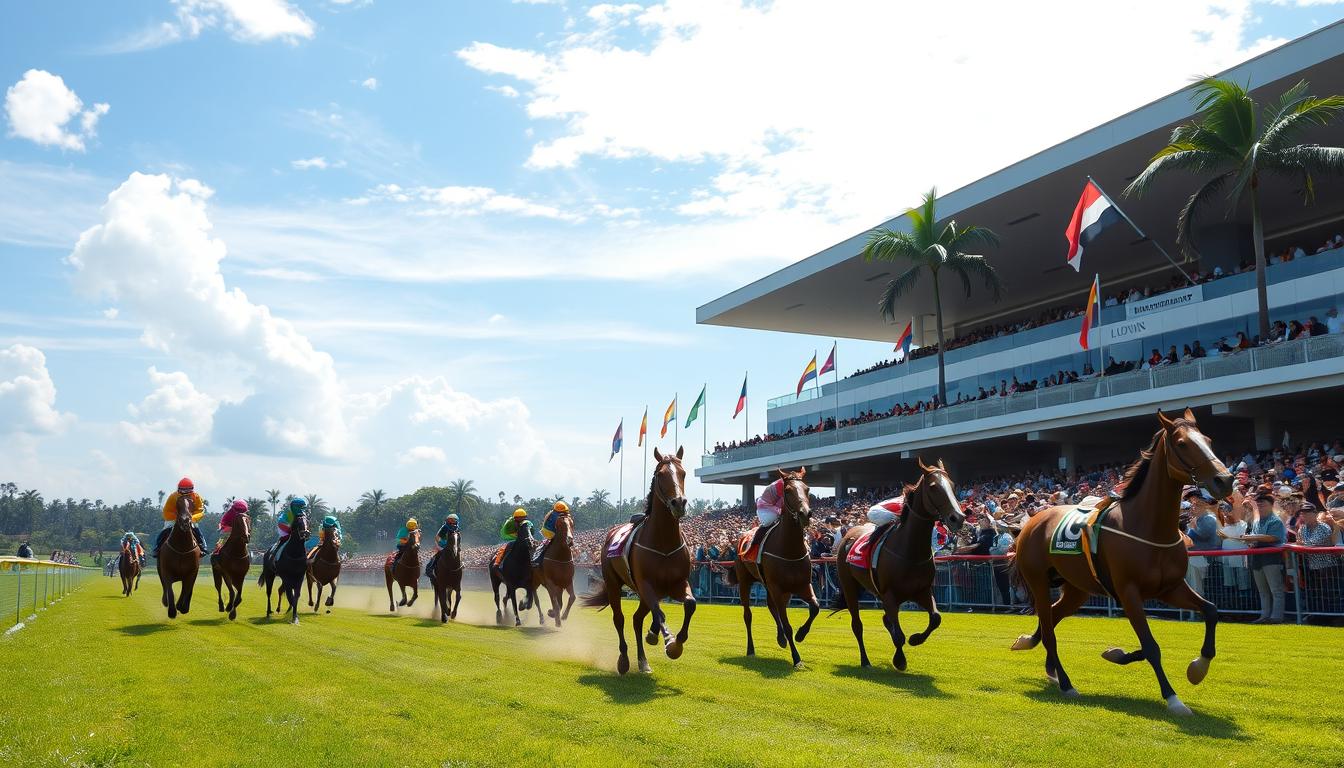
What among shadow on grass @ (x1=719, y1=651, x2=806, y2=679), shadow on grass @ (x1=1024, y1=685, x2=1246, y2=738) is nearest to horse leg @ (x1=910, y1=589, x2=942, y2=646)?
shadow on grass @ (x1=719, y1=651, x2=806, y2=679)

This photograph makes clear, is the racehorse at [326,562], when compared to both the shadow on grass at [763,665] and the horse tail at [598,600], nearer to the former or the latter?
the horse tail at [598,600]

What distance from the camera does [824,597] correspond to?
78.0 feet

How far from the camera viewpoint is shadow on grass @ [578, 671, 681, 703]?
374 inches

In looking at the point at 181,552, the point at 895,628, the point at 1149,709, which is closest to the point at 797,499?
the point at 895,628

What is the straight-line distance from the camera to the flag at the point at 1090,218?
2736 centimetres

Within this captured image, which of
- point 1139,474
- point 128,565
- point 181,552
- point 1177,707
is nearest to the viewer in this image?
point 1177,707

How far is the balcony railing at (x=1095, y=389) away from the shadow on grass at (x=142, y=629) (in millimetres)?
26847

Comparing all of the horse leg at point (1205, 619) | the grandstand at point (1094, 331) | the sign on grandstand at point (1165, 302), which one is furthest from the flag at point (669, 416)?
the horse leg at point (1205, 619)

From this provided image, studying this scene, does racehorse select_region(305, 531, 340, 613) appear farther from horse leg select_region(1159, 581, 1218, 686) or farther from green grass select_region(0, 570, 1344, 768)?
horse leg select_region(1159, 581, 1218, 686)

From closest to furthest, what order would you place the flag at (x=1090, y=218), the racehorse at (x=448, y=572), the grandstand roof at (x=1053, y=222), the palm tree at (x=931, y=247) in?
the racehorse at (x=448, y=572), the flag at (x=1090, y=218), the grandstand roof at (x=1053, y=222), the palm tree at (x=931, y=247)

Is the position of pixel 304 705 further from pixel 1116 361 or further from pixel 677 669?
pixel 1116 361

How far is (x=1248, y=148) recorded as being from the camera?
27734 mm

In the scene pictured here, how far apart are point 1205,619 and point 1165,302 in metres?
28.9

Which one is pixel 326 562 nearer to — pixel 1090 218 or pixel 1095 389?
pixel 1090 218
